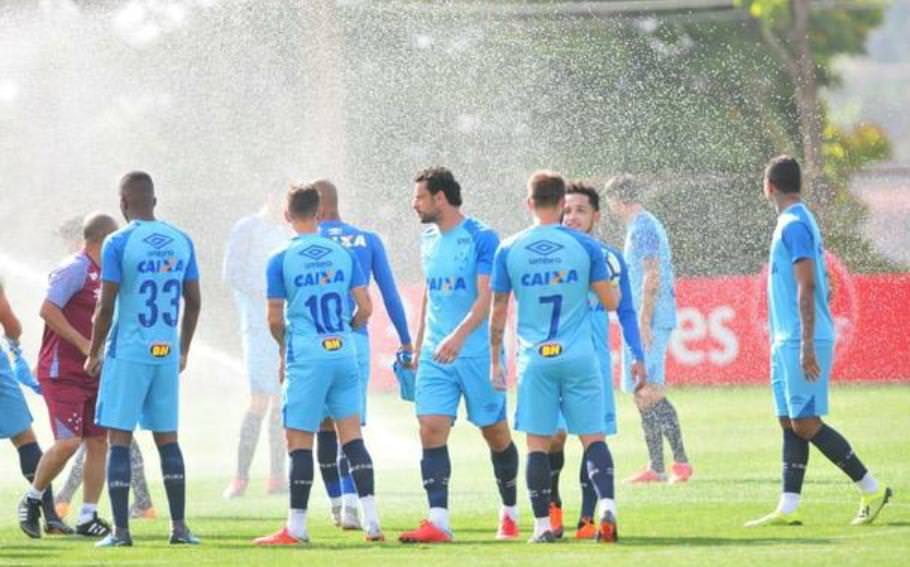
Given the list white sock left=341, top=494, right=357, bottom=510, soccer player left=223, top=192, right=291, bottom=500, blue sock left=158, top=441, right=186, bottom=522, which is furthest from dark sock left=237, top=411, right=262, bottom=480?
blue sock left=158, top=441, right=186, bottom=522

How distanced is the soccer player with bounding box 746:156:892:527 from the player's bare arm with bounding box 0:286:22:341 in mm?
4682

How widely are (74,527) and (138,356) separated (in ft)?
6.66

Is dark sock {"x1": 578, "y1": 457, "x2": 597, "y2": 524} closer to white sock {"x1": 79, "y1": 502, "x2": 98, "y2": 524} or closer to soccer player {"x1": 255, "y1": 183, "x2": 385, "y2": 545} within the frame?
soccer player {"x1": 255, "y1": 183, "x2": 385, "y2": 545}

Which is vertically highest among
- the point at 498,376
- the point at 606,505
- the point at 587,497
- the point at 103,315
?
the point at 103,315

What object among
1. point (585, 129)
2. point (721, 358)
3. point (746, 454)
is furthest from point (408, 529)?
point (585, 129)

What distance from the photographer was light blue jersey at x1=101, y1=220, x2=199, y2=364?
12.8 m

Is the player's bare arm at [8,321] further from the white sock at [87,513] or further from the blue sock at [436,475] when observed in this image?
the blue sock at [436,475]

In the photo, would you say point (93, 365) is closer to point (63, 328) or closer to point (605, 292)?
point (63, 328)

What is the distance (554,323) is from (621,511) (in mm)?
2705

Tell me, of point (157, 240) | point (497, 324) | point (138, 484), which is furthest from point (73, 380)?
point (497, 324)

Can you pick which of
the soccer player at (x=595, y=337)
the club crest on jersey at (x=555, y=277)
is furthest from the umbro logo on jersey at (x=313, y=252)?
the soccer player at (x=595, y=337)

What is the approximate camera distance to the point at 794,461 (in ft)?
43.9

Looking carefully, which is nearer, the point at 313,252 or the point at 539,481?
the point at 539,481

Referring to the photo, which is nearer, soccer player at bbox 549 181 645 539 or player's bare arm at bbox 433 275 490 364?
player's bare arm at bbox 433 275 490 364
